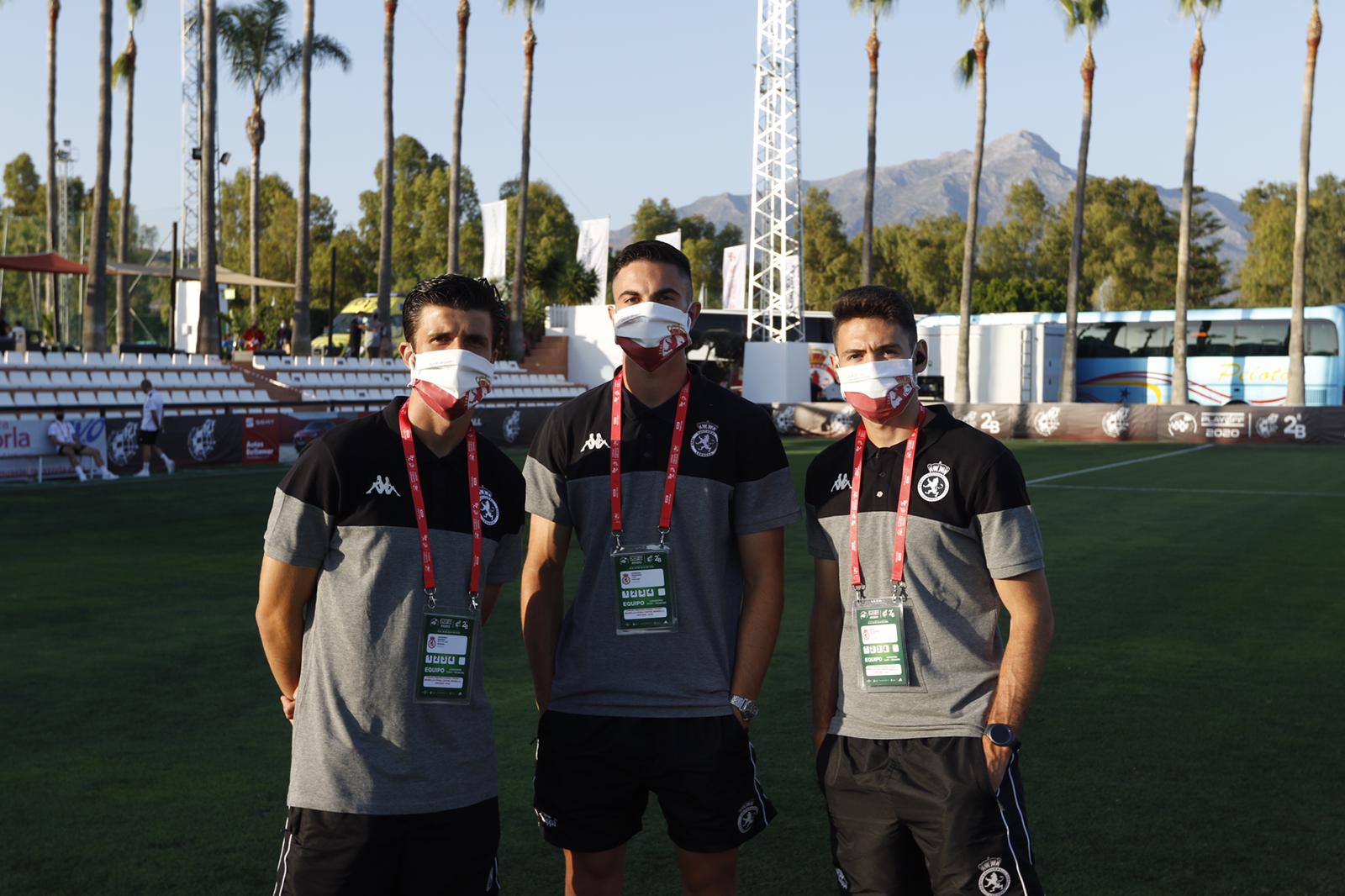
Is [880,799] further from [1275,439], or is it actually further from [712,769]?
[1275,439]

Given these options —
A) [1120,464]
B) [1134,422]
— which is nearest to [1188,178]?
[1134,422]

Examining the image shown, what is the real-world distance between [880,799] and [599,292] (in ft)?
170

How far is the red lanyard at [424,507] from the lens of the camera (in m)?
3.21

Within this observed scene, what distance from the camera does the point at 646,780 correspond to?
359 cm

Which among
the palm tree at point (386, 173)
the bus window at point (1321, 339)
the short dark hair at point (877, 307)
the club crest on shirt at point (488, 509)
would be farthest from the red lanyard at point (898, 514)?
the bus window at point (1321, 339)

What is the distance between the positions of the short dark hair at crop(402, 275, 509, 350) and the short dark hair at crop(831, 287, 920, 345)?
0.97 m

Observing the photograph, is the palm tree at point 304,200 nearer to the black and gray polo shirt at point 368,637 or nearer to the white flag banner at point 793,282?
the white flag banner at point 793,282

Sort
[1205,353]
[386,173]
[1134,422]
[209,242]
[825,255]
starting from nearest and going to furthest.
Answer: [209,242]
[1134,422]
[386,173]
[1205,353]
[825,255]

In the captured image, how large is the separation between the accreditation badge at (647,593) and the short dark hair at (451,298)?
723mm

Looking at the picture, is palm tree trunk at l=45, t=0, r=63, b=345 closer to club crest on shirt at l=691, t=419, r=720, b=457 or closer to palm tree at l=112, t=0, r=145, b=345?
palm tree at l=112, t=0, r=145, b=345

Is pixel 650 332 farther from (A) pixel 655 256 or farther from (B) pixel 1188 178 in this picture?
(B) pixel 1188 178

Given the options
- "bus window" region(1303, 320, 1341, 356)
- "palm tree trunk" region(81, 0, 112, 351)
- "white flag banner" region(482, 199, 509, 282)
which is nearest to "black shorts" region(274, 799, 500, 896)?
"palm tree trunk" region(81, 0, 112, 351)

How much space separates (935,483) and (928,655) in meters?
0.46

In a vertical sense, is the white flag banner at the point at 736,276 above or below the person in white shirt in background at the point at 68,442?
above
